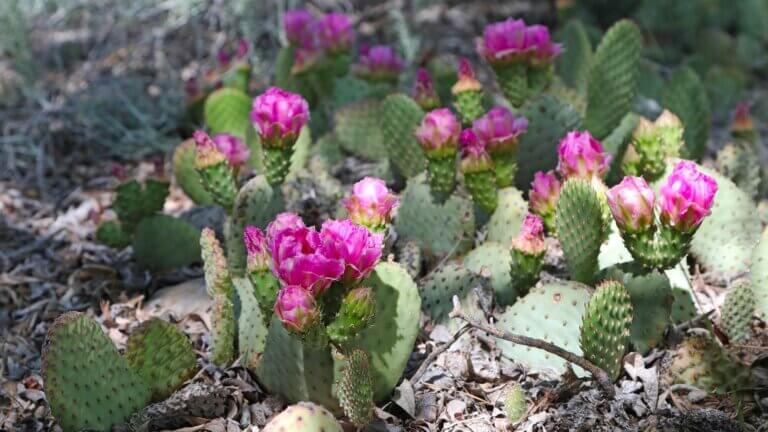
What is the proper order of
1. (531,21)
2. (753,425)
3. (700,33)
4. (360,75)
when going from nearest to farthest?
(753,425) < (360,75) < (700,33) < (531,21)

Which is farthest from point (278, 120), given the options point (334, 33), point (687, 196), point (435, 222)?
point (334, 33)

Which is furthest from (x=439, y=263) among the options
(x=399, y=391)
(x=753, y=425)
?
(x=753, y=425)

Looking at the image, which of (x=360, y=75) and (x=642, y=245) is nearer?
(x=642, y=245)

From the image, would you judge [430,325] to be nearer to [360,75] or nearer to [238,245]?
[238,245]

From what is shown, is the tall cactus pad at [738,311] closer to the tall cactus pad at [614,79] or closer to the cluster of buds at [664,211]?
the cluster of buds at [664,211]

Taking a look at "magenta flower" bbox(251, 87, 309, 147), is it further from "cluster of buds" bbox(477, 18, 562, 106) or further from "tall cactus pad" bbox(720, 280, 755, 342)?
"tall cactus pad" bbox(720, 280, 755, 342)

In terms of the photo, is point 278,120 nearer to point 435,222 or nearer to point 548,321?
point 435,222

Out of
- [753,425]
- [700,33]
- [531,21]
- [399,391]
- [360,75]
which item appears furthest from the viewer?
[531,21]

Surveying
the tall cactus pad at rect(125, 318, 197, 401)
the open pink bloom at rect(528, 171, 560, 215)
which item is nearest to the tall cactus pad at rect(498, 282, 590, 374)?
the open pink bloom at rect(528, 171, 560, 215)
